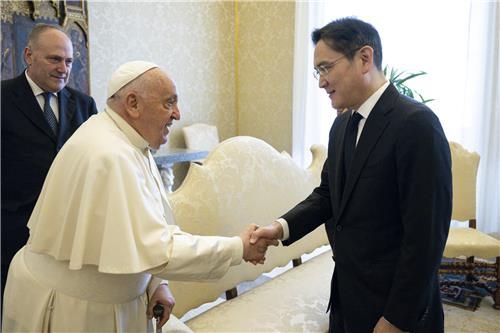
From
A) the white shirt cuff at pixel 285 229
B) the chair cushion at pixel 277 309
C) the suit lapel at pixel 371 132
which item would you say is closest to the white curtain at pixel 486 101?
the chair cushion at pixel 277 309

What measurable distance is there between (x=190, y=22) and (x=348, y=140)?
3.93 metres

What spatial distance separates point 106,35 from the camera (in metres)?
4.13

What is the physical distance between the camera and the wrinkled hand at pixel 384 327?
126 cm

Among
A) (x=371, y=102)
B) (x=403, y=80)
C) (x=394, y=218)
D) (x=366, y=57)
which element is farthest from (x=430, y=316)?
(x=403, y=80)

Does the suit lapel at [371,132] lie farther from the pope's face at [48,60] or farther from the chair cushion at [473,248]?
the chair cushion at [473,248]

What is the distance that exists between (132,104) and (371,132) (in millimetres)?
740

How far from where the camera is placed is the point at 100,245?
1.25 metres

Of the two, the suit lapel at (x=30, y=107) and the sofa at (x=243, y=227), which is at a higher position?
the suit lapel at (x=30, y=107)

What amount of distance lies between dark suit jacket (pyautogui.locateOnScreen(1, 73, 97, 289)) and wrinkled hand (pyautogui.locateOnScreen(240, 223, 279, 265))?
1.08 m

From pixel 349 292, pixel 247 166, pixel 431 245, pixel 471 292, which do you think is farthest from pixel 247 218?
pixel 471 292

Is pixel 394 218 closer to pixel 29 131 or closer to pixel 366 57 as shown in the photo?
pixel 366 57

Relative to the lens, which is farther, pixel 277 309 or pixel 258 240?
pixel 277 309

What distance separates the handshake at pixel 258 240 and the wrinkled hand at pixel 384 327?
1.57 ft

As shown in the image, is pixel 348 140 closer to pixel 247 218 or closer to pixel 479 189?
pixel 247 218
